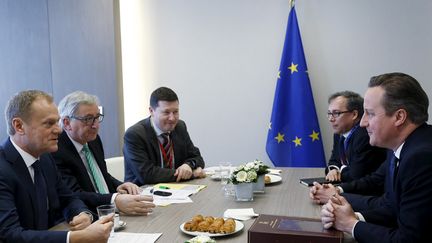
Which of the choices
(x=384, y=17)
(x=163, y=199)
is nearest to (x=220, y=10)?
(x=384, y=17)

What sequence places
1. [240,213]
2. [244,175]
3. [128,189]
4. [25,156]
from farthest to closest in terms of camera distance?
1. [128,189]
2. [244,175]
3. [240,213]
4. [25,156]

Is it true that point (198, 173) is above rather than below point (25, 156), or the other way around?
below

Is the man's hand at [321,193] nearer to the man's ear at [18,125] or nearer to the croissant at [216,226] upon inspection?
the croissant at [216,226]

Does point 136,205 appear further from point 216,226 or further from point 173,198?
point 216,226

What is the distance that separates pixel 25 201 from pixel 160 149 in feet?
5.27

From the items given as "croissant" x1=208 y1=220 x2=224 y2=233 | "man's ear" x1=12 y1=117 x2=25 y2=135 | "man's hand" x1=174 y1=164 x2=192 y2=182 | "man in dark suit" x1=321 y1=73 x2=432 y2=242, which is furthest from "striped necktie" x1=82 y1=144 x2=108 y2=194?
"man in dark suit" x1=321 y1=73 x2=432 y2=242

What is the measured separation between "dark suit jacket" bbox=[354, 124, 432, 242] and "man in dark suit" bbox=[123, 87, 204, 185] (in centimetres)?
166

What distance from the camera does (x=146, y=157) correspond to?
3203 mm

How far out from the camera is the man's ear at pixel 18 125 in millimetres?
1907

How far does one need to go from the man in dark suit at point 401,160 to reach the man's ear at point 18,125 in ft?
4.65

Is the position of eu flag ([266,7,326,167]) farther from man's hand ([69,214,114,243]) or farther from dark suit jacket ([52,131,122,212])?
man's hand ([69,214,114,243])

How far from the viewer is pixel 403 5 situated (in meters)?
4.36

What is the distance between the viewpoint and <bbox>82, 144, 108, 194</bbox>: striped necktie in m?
2.70

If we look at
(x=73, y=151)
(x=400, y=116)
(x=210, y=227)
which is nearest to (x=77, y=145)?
(x=73, y=151)
